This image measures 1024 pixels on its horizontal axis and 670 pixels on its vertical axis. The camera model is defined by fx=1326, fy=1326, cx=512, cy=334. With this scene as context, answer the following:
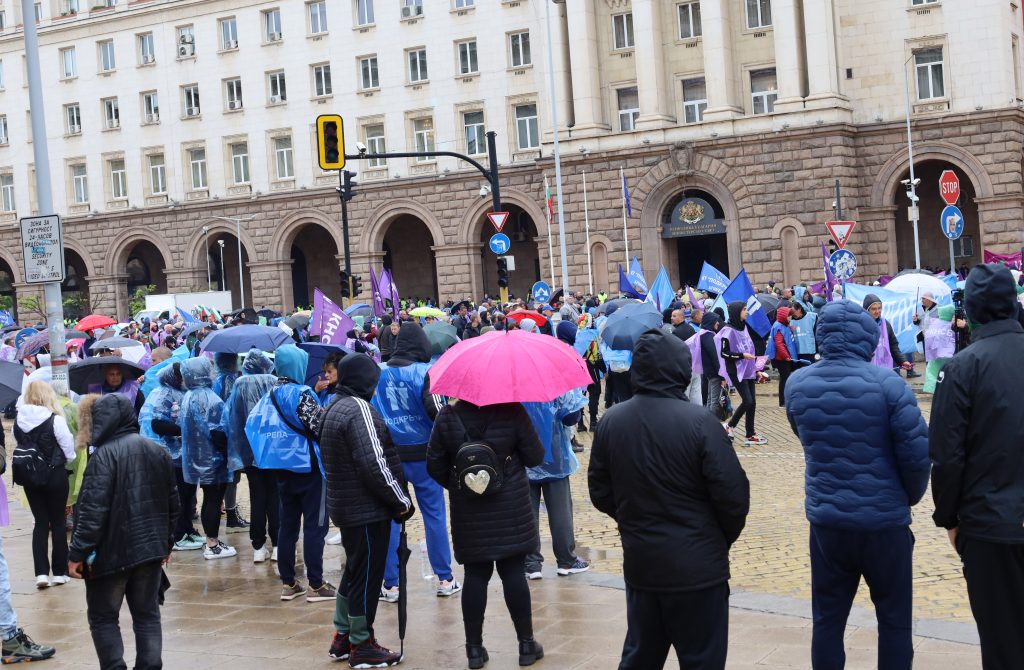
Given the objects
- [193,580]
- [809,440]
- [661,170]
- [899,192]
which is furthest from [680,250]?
[809,440]

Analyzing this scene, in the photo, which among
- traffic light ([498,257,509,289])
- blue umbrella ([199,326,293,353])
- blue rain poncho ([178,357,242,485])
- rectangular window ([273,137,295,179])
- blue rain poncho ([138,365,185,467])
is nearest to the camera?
blue rain poncho ([178,357,242,485])

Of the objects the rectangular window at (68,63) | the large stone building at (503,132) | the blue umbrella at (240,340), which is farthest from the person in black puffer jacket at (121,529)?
the rectangular window at (68,63)

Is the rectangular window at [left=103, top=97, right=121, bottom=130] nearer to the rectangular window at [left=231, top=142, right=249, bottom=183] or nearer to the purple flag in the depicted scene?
the rectangular window at [left=231, top=142, right=249, bottom=183]

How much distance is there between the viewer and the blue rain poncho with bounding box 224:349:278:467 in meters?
10.6

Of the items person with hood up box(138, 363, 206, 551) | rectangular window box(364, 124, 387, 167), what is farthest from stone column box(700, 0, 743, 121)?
person with hood up box(138, 363, 206, 551)

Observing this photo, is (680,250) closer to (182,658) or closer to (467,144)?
(467,144)

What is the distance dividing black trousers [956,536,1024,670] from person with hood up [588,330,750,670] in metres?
0.99

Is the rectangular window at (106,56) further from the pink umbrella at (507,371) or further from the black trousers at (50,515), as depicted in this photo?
the pink umbrella at (507,371)

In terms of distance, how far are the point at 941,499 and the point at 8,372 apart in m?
6.89

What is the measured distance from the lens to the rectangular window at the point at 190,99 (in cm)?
5400

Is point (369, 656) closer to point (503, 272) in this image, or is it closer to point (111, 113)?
point (503, 272)

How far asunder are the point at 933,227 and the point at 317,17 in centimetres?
2420

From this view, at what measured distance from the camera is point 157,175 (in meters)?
55.3

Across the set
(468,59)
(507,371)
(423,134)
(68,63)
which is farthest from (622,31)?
(507,371)
